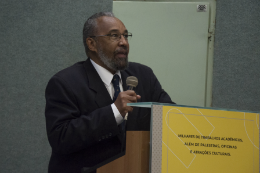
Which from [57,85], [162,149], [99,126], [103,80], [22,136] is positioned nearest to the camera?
[162,149]

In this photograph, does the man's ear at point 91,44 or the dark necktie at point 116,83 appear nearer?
the dark necktie at point 116,83

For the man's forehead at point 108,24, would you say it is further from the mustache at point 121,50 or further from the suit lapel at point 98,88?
the suit lapel at point 98,88

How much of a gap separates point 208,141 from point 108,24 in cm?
91

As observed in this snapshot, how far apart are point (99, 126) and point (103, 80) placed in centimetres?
38

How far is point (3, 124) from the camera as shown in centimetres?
202

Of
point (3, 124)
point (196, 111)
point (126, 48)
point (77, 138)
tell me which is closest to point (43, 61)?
point (3, 124)

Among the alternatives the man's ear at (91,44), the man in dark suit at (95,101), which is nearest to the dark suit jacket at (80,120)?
the man in dark suit at (95,101)

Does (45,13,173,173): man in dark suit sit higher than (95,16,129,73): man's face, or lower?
lower

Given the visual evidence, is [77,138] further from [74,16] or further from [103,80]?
[74,16]

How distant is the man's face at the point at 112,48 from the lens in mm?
1259

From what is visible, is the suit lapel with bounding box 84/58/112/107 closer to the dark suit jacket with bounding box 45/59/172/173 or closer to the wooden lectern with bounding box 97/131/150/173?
the dark suit jacket with bounding box 45/59/172/173

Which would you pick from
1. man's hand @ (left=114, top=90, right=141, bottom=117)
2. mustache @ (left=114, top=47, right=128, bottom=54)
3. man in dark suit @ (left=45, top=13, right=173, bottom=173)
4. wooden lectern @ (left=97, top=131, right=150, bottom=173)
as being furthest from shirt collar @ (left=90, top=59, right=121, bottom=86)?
wooden lectern @ (left=97, top=131, right=150, bottom=173)

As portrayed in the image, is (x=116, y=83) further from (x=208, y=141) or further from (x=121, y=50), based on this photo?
(x=208, y=141)

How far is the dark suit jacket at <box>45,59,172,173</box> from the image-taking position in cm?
89
